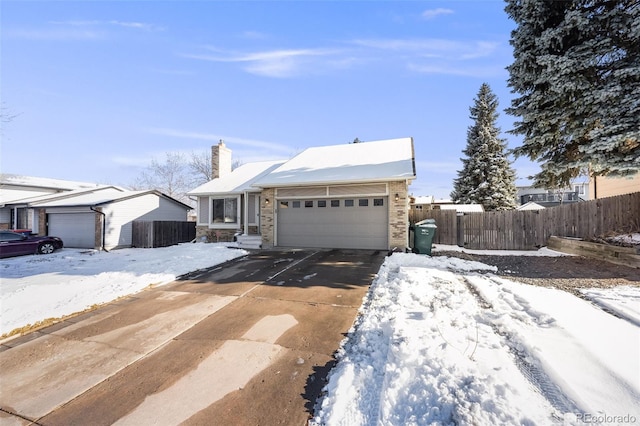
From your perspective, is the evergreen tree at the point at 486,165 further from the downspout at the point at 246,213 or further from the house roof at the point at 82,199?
the house roof at the point at 82,199

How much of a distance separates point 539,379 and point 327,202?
9.07 m

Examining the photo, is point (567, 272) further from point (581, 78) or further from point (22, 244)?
point (22, 244)

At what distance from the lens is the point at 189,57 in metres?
10.1

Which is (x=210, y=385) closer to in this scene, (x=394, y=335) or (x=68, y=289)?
(x=394, y=335)

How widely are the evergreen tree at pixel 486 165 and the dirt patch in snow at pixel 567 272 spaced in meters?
13.7

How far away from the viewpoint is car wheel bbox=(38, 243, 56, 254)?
1292cm

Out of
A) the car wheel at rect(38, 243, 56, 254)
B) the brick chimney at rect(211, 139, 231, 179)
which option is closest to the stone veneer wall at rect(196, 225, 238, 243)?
the brick chimney at rect(211, 139, 231, 179)

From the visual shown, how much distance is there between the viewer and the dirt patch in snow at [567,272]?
5.20 metres

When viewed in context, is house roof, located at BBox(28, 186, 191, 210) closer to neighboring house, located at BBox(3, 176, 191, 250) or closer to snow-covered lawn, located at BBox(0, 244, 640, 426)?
neighboring house, located at BBox(3, 176, 191, 250)

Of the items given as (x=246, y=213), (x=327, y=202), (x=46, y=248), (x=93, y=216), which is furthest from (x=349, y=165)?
(x=46, y=248)

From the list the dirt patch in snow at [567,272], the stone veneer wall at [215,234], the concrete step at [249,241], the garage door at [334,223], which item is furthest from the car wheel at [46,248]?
the dirt patch in snow at [567,272]

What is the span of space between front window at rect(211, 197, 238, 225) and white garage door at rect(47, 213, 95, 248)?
21.1 feet

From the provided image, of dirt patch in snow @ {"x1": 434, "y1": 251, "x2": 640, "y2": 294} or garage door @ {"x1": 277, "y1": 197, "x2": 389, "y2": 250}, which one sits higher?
garage door @ {"x1": 277, "y1": 197, "x2": 389, "y2": 250}

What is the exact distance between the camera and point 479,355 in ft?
9.24
